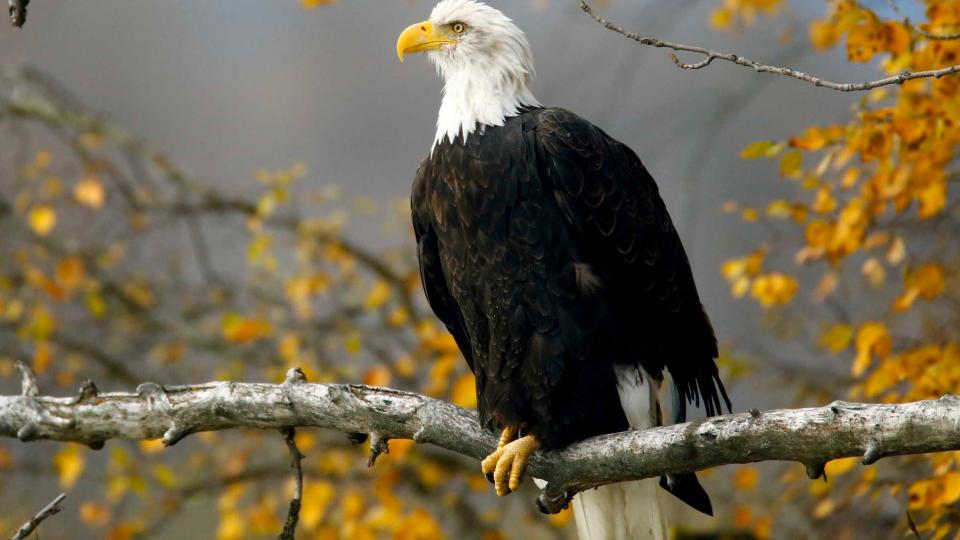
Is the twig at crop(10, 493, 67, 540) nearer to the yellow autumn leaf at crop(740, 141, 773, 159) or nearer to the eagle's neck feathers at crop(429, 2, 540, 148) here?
Result: the eagle's neck feathers at crop(429, 2, 540, 148)

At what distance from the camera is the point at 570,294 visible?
8.63ft

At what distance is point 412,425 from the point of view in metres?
2.47

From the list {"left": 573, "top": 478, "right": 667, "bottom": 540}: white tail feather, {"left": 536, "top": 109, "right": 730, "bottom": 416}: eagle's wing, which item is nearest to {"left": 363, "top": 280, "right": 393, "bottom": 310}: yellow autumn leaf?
{"left": 573, "top": 478, "right": 667, "bottom": 540}: white tail feather

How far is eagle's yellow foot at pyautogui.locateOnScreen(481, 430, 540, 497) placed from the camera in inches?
104

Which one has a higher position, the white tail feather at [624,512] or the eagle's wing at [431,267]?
the eagle's wing at [431,267]

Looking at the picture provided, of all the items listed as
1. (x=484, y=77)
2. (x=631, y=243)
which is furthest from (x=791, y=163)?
(x=484, y=77)

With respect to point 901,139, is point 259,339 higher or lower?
higher

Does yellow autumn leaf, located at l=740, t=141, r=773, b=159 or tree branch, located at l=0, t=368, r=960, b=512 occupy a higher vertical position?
yellow autumn leaf, located at l=740, t=141, r=773, b=159

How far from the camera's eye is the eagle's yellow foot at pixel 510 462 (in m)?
2.65

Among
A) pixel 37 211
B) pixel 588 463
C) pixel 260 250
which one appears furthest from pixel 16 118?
pixel 588 463

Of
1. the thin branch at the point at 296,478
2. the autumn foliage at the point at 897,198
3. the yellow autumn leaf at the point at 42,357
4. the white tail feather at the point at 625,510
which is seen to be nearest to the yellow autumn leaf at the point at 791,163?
the autumn foliage at the point at 897,198

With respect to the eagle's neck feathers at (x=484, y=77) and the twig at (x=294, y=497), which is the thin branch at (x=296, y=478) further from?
the eagle's neck feathers at (x=484, y=77)

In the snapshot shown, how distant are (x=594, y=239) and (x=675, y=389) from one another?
57cm

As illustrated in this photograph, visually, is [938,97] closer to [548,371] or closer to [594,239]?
[594,239]
